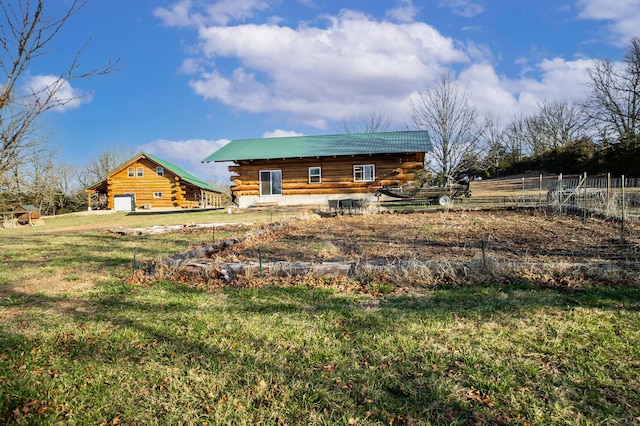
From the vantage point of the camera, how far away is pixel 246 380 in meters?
2.46

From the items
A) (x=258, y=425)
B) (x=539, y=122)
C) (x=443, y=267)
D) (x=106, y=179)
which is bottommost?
(x=258, y=425)

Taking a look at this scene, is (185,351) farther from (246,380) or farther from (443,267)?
(443,267)

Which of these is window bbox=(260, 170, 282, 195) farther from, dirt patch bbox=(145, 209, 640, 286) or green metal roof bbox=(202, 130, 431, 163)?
dirt patch bbox=(145, 209, 640, 286)

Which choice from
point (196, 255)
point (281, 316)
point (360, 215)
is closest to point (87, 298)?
point (196, 255)

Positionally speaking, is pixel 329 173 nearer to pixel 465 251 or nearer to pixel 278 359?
pixel 465 251

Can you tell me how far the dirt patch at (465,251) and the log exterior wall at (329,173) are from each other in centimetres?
1223

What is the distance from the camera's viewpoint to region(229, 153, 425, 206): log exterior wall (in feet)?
74.2

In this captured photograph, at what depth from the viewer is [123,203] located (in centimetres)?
3350

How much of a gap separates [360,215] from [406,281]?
34.1ft

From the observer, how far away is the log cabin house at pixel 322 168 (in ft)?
74.1

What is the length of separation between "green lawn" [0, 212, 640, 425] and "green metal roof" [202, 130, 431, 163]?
1869cm

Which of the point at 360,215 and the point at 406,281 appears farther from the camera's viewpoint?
the point at 360,215

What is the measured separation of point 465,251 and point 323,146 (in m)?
18.9

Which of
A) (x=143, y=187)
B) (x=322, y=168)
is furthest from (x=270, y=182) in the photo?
(x=143, y=187)
